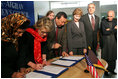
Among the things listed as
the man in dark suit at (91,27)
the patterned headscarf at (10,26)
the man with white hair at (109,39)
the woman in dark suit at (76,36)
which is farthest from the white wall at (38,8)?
the patterned headscarf at (10,26)

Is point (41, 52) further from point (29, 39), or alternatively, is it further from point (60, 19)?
point (60, 19)

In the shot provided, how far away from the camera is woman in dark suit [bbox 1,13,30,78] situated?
3.97ft

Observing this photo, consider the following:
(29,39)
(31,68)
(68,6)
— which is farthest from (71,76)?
(68,6)

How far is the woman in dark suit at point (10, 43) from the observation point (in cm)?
121

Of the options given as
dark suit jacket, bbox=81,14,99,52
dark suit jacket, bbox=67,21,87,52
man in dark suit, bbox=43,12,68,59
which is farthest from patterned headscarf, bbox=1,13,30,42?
dark suit jacket, bbox=81,14,99,52

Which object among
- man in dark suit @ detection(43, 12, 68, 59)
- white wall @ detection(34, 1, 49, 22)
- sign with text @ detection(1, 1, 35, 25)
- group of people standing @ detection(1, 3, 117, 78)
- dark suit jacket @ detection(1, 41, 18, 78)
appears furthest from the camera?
white wall @ detection(34, 1, 49, 22)

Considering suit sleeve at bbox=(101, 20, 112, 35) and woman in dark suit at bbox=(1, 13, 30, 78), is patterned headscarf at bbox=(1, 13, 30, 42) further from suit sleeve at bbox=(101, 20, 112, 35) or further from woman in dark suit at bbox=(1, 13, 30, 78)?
suit sleeve at bbox=(101, 20, 112, 35)

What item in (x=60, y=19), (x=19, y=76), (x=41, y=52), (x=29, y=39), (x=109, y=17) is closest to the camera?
(x=19, y=76)

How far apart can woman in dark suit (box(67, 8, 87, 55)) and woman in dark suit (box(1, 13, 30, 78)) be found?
1.07 meters

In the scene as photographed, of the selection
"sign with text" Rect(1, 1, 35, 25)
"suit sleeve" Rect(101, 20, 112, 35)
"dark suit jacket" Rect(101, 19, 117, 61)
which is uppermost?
"sign with text" Rect(1, 1, 35, 25)

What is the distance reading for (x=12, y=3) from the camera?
2883mm

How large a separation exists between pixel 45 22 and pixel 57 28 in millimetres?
770

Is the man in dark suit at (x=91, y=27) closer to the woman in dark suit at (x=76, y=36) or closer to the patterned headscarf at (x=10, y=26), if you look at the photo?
the woman in dark suit at (x=76, y=36)

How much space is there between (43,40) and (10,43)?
468 millimetres
